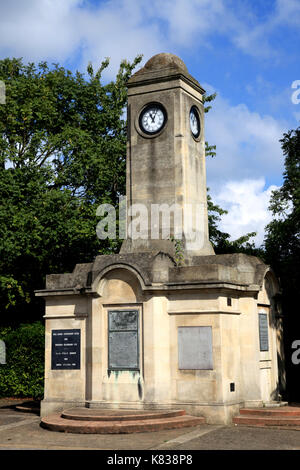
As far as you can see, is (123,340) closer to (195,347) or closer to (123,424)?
(195,347)

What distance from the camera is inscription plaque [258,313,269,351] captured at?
54.5ft

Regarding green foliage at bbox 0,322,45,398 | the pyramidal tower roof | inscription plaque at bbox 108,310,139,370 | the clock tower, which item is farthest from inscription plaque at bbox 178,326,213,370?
green foliage at bbox 0,322,45,398

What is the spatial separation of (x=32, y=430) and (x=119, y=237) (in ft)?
43.9

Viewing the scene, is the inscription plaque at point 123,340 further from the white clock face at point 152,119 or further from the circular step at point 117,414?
the white clock face at point 152,119

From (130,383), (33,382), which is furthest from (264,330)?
(33,382)

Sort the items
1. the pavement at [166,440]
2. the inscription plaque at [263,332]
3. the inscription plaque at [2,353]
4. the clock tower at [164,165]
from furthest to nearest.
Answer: the inscription plaque at [2,353] < the clock tower at [164,165] < the inscription plaque at [263,332] < the pavement at [166,440]

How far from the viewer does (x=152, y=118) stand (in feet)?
57.4

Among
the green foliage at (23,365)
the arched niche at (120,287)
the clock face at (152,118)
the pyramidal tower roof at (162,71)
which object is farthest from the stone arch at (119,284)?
the green foliage at (23,365)

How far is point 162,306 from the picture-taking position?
15398 millimetres

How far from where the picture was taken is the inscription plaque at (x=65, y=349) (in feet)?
53.5

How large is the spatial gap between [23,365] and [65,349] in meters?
6.47

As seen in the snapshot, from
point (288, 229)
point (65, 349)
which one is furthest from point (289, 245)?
point (65, 349)

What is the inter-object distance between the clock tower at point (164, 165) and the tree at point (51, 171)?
26.7 feet

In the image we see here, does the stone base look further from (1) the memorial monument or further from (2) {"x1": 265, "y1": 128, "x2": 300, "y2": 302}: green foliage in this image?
(2) {"x1": 265, "y1": 128, "x2": 300, "y2": 302}: green foliage
